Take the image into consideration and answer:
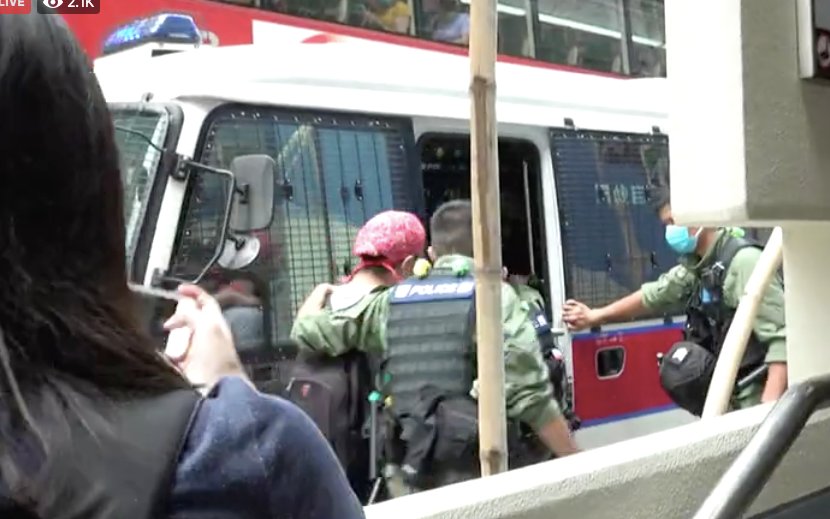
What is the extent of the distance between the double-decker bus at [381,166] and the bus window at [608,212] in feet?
0.04

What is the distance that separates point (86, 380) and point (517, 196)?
5.72 meters

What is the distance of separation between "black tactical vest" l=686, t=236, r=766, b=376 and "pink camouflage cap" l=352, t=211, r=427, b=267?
4.35 ft

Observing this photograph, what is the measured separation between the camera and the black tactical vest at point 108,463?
103cm

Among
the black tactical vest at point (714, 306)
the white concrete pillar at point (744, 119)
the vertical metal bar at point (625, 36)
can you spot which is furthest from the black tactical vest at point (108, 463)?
the vertical metal bar at point (625, 36)

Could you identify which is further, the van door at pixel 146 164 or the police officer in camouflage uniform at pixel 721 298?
the van door at pixel 146 164

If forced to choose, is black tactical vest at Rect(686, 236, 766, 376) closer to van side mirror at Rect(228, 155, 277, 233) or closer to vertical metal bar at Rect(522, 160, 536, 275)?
vertical metal bar at Rect(522, 160, 536, 275)

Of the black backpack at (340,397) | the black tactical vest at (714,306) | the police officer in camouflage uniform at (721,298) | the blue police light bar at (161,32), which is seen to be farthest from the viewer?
the blue police light bar at (161,32)

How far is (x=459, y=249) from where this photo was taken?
15.1 feet

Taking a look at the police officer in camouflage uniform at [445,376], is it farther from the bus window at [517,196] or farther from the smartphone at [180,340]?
the smartphone at [180,340]

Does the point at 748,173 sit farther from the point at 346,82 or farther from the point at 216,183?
the point at 346,82

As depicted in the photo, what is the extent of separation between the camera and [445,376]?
13.5ft

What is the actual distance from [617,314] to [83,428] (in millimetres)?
5395

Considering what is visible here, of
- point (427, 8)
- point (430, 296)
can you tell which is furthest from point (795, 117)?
point (427, 8)

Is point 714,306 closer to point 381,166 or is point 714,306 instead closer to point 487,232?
point 381,166
